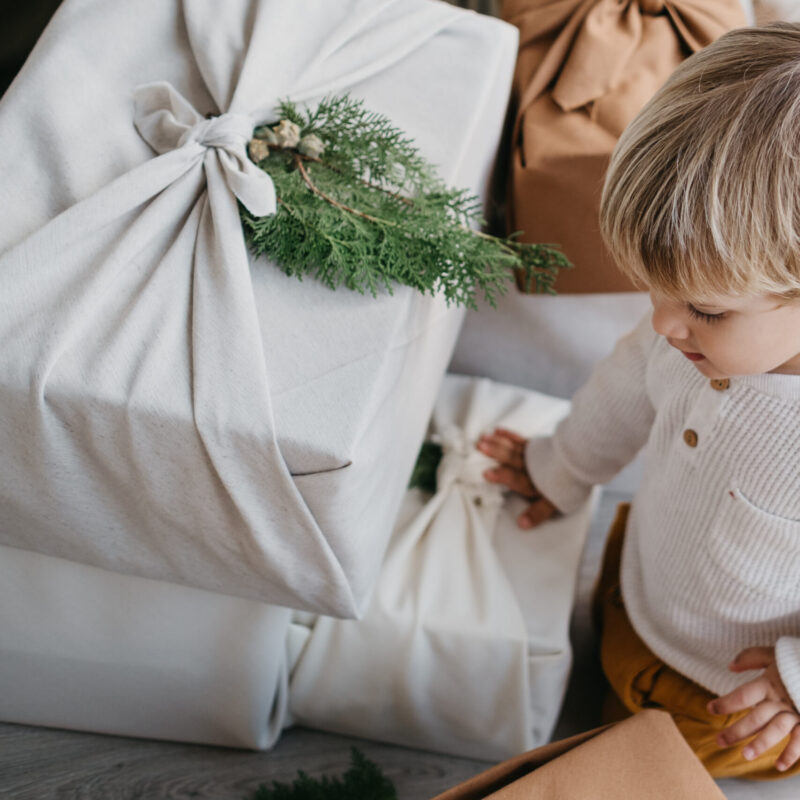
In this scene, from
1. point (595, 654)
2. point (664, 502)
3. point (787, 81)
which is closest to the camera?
point (787, 81)

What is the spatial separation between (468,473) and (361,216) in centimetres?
40

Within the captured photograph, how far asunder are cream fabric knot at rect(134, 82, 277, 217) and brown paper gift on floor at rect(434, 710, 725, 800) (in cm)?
46

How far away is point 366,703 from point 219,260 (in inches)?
20.6

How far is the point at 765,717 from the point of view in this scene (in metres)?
0.70

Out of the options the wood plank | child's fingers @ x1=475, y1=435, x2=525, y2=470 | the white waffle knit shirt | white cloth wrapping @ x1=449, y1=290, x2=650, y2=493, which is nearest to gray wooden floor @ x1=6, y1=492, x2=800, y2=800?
the wood plank

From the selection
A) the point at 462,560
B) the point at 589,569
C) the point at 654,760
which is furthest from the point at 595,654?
the point at 654,760

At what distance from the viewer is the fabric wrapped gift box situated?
1.96ft

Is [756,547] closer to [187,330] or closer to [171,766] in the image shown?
[187,330]

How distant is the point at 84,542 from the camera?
0.70 m

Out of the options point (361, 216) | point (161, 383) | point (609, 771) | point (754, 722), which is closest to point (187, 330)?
point (161, 383)

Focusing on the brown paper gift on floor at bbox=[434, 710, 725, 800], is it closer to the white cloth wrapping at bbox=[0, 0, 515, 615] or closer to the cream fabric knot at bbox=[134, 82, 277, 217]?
the white cloth wrapping at bbox=[0, 0, 515, 615]

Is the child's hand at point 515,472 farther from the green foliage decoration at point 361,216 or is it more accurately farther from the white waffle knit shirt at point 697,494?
the green foliage decoration at point 361,216

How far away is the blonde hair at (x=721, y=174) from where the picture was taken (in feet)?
1.58

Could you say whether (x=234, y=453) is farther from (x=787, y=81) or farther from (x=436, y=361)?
(x=787, y=81)
